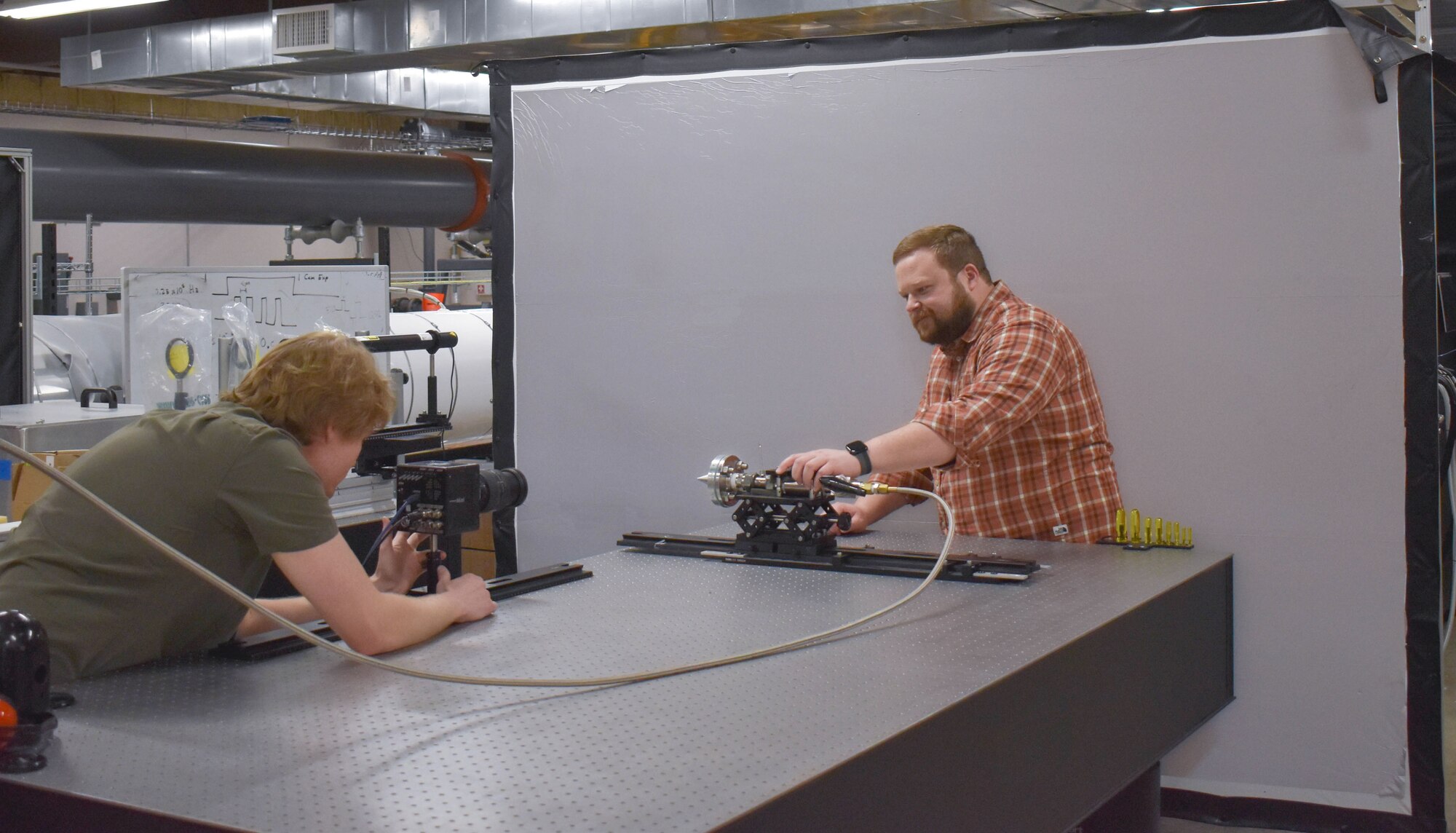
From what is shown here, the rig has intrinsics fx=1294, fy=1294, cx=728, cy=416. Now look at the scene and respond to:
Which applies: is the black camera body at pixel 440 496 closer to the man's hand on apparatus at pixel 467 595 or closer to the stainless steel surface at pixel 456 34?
the man's hand on apparatus at pixel 467 595

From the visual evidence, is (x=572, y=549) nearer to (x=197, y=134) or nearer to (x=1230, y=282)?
(x=1230, y=282)

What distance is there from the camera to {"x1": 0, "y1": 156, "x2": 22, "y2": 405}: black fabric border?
3582 mm

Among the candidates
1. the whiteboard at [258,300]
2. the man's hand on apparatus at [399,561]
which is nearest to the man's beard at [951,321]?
the man's hand on apparatus at [399,561]

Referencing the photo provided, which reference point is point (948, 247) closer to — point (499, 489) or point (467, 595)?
point (499, 489)

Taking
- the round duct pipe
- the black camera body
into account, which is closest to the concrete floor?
the black camera body

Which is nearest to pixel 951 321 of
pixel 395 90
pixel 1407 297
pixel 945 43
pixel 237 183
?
pixel 945 43

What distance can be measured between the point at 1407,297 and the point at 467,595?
78.0 inches

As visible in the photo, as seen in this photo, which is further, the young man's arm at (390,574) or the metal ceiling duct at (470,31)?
the metal ceiling duct at (470,31)

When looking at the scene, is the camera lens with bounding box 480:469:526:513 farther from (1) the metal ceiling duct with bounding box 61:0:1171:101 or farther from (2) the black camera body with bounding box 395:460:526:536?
(1) the metal ceiling duct with bounding box 61:0:1171:101

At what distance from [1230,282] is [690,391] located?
132cm

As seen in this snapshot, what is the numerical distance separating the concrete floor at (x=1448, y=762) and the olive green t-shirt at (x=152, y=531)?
1.89 metres

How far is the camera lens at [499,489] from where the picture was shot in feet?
6.26

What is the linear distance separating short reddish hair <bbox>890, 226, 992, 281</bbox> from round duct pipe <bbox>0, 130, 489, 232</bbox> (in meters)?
2.80

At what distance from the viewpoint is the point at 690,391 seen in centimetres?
333
